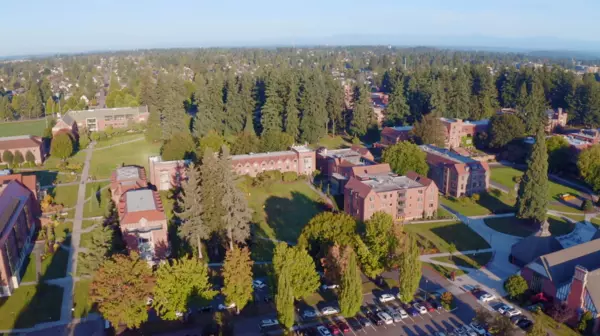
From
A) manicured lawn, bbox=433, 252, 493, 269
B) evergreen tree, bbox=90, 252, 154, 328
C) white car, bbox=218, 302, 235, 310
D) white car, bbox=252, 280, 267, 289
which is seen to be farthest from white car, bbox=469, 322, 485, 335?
evergreen tree, bbox=90, 252, 154, 328

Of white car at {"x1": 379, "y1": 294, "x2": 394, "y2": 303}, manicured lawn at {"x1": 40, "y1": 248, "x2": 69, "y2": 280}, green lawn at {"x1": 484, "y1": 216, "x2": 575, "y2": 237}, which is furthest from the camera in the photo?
green lawn at {"x1": 484, "y1": 216, "x2": 575, "y2": 237}

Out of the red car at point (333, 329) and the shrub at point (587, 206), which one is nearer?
the red car at point (333, 329)

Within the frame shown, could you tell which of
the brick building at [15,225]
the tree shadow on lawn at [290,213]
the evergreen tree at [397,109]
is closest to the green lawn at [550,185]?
the evergreen tree at [397,109]

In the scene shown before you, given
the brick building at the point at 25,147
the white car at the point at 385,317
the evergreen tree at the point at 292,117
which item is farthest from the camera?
the evergreen tree at the point at 292,117

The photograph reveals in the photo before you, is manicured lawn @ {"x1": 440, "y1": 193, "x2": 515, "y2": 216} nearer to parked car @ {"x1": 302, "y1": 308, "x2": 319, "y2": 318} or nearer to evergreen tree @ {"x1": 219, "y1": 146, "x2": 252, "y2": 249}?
evergreen tree @ {"x1": 219, "y1": 146, "x2": 252, "y2": 249}

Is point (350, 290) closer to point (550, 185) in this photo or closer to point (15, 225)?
point (15, 225)

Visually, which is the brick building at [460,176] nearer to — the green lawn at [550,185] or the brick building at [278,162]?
the green lawn at [550,185]
